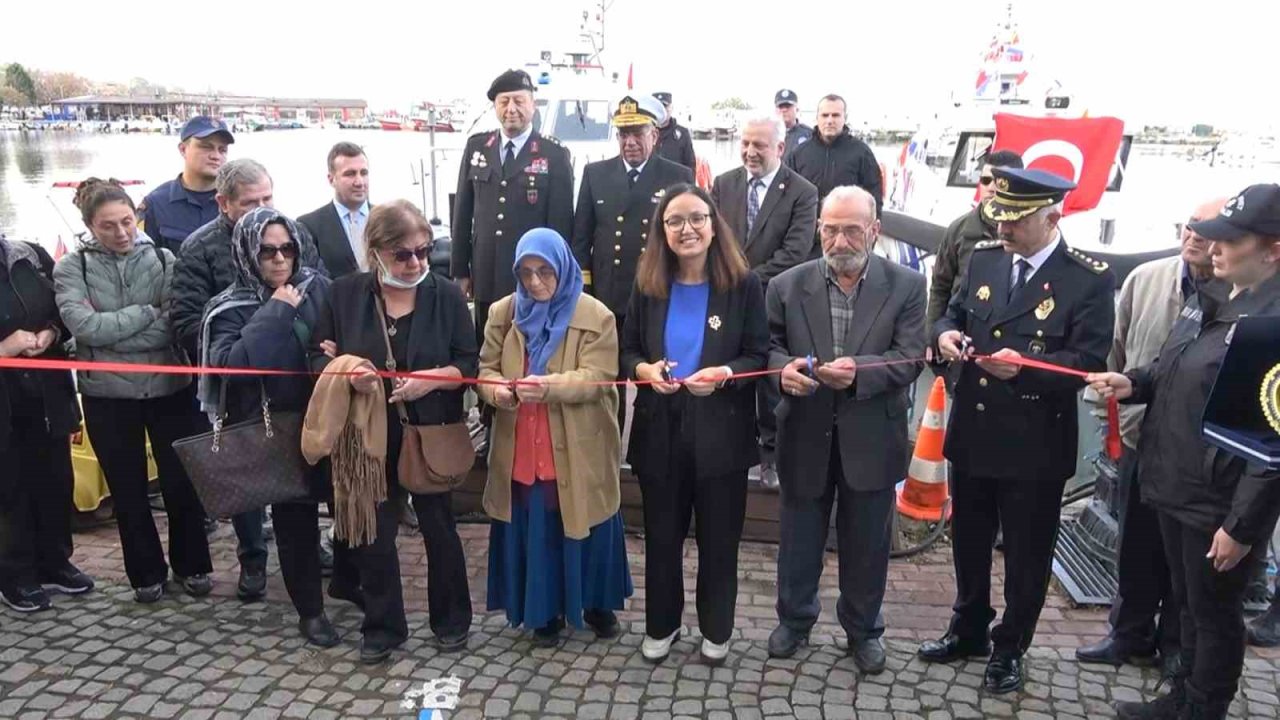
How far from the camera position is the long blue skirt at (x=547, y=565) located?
134 inches

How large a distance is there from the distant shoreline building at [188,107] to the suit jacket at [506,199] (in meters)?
95.4

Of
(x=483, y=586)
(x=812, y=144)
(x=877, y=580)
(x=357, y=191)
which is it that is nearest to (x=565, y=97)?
(x=812, y=144)

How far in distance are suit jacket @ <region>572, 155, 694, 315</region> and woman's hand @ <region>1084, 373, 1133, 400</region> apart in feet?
8.46

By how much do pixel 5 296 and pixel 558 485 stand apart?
8.48 ft

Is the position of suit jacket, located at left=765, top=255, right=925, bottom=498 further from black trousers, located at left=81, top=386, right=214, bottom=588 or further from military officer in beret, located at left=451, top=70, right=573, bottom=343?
black trousers, located at left=81, top=386, right=214, bottom=588

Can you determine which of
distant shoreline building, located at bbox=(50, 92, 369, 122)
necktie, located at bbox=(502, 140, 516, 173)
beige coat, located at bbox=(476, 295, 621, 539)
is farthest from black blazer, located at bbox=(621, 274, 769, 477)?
distant shoreline building, located at bbox=(50, 92, 369, 122)

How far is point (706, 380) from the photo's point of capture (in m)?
3.08

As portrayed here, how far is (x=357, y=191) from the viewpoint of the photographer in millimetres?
4430

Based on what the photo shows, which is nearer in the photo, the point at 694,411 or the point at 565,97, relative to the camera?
the point at 694,411

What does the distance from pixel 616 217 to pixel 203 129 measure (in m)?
2.32

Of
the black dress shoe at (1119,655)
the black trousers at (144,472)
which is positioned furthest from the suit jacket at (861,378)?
the black trousers at (144,472)

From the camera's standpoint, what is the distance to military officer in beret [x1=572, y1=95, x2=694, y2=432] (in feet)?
15.5

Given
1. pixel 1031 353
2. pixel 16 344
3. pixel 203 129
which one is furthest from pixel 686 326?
pixel 203 129

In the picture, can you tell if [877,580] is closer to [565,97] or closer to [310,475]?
[310,475]
